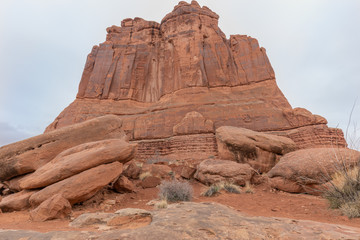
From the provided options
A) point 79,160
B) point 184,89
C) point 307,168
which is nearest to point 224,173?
point 307,168

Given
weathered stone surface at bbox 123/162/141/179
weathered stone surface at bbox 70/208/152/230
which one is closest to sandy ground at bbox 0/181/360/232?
weathered stone surface at bbox 123/162/141/179

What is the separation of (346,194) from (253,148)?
731cm

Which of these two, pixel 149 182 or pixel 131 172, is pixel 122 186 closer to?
pixel 149 182

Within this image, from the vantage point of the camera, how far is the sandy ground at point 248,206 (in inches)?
205

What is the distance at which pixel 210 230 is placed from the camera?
3172 mm

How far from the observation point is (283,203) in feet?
23.6

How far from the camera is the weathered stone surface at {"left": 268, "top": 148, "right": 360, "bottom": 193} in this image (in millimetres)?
7520

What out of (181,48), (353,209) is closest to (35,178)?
(353,209)

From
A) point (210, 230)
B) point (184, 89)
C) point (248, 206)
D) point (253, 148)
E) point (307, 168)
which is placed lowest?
point (248, 206)

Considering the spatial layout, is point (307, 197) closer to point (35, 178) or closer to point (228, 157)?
point (228, 157)

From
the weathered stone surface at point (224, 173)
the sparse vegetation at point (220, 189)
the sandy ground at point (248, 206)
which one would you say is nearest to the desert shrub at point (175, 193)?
the sandy ground at point (248, 206)

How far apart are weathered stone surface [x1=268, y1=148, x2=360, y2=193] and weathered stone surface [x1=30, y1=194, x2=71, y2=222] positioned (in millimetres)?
7571

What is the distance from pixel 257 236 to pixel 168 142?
52.0 feet

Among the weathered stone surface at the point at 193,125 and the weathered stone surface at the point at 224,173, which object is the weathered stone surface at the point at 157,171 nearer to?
the weathered stone surface at the point at 224,173
